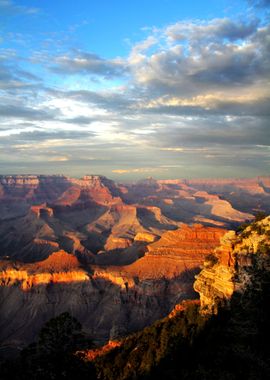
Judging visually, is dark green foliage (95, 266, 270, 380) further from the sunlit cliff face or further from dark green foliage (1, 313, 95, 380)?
the sunlit cliff face

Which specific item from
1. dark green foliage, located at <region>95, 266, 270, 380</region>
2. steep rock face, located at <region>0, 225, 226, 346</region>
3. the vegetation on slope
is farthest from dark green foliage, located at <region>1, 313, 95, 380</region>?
steep rock face, located at <region>0, 225, 226, 346</region>

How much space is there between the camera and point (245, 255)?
3638 cm

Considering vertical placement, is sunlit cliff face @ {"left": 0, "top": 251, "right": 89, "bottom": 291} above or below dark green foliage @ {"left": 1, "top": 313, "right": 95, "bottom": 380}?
below

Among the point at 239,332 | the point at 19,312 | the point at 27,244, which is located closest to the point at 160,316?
the point at 19,312

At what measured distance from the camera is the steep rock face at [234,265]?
3378 cm

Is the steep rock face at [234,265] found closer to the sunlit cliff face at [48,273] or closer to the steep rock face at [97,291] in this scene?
the steep rock face at [97,291]

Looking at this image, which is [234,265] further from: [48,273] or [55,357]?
[48,273]

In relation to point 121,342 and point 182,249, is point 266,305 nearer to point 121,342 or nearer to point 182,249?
point 121,342

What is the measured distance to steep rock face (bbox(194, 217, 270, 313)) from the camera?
111ft

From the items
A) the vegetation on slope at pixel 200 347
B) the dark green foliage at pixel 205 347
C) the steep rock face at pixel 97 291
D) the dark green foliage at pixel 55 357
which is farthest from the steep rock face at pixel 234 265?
the steep rock face at pixel 97 291

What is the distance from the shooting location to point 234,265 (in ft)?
122

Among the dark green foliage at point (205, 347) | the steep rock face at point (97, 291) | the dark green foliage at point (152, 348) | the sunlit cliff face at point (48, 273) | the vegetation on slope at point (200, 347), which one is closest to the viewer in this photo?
the vegetation on slope at point (200, 347)

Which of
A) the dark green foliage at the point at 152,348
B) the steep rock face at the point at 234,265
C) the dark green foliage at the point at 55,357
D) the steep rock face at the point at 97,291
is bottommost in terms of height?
the steep rock face at the point at 97,291

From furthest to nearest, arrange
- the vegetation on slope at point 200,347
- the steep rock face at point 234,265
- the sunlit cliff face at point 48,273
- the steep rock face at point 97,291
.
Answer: the sunlit cliff face at point 48,273 → the steep rock face at point 97,291 → the steep rock face at point 234,265 → the vegetation on slope at point 200,347
